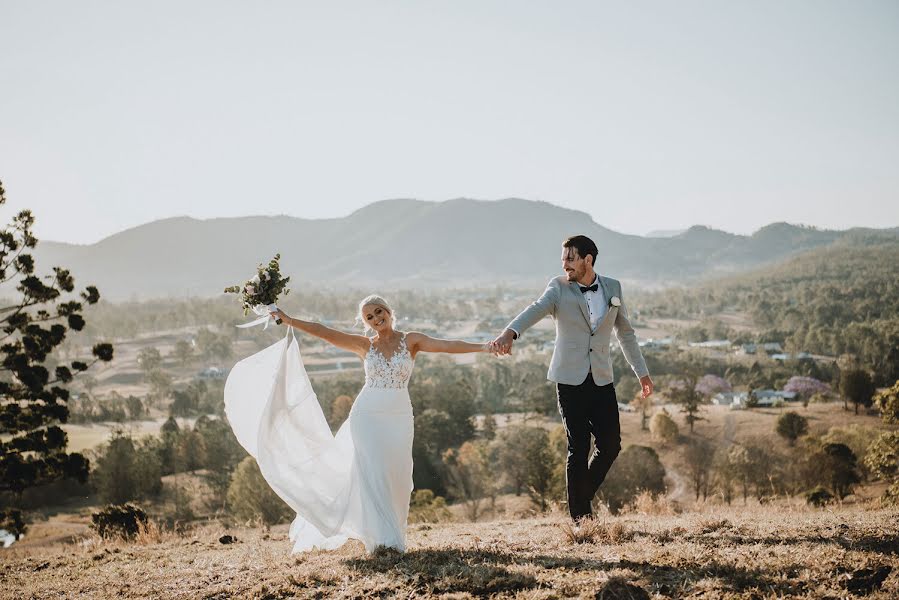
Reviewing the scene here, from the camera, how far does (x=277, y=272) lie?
7250 mm

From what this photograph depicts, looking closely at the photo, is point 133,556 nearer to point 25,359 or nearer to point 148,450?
point 25,359

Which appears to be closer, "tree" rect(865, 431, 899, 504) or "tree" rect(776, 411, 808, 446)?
"tree" rect(865, 431, 899, 504)

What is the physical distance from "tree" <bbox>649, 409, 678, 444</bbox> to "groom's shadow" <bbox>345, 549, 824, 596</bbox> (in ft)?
151

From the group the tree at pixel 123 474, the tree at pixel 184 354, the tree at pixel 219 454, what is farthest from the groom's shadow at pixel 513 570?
the tree at pixel 184 354

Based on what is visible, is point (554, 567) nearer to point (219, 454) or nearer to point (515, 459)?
point (515, 459)

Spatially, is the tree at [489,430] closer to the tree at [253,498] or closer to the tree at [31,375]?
the tree at [253,498]

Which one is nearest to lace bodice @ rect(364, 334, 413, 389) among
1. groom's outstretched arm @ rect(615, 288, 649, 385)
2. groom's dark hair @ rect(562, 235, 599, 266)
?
groom's dark hair @ rect(562, 235, 599, 266)

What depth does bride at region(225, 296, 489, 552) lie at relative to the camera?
603cm

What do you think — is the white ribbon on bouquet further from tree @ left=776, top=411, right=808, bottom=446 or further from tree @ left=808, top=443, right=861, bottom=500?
tree @ left=776, top=411, right=808, bottom=446

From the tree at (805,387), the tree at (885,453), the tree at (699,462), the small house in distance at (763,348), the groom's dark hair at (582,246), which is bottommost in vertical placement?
the tree at (699,462)

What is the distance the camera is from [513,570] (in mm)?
4859

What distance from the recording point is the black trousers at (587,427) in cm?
619

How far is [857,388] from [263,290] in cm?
5440

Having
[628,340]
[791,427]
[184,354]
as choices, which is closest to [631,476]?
[791,427]
